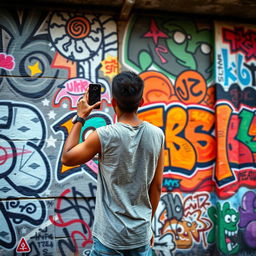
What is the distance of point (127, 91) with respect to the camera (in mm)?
1857

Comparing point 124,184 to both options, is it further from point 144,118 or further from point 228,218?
point 228,218

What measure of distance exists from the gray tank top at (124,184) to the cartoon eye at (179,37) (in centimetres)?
297

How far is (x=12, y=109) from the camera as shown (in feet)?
13.3

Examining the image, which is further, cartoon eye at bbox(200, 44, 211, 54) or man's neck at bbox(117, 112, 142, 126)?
cartoon eye at bbox(200, 44, 211, 54)

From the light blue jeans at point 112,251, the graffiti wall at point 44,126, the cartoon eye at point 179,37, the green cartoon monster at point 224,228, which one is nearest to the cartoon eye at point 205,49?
the cartoon eye at point 179,37

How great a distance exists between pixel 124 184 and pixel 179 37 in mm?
3263

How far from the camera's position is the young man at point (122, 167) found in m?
1.81

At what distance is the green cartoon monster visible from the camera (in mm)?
4352

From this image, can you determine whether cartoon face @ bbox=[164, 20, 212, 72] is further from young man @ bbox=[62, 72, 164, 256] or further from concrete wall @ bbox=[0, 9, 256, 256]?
young man @ bbox=[62, 72, 164, 256]

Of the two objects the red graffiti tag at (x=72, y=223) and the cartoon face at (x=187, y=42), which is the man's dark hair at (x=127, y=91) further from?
the cartoon face at (x=187, y=42)

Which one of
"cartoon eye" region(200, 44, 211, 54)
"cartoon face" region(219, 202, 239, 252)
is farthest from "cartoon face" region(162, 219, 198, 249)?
"cartoon eye" region(200, 44, 211, 54)

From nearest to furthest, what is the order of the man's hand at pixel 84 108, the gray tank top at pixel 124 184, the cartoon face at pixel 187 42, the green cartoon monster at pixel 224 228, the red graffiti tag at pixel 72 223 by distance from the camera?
the gray tank top at pixel 124 184 < the man's hand at pixel 84 108 < the red graffiti tag at pixel 72 223 < the green cartoon monster at pixel 224 228 < the cartoon face at pixel 187 42

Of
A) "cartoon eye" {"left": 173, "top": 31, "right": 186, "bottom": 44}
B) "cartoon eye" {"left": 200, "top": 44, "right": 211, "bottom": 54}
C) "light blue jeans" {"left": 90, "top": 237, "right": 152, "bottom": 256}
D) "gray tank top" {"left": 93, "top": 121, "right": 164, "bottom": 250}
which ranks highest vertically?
"cartoon eye" {"left": 173, "top": 31, "right": 186, "bottom": 44}

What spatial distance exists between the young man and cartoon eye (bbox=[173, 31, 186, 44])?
114 inches
